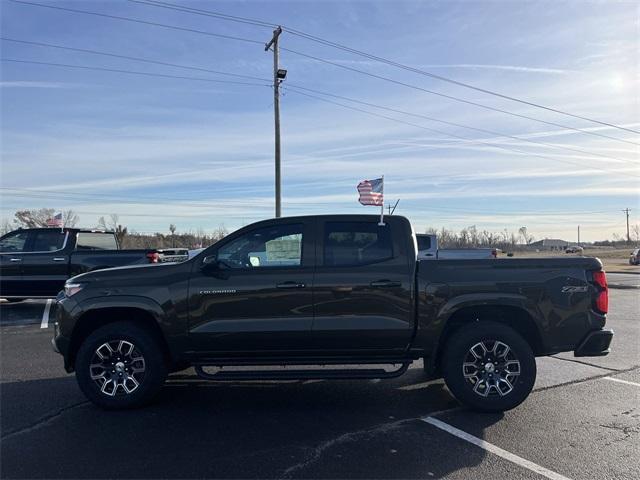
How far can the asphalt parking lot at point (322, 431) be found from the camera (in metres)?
3.91

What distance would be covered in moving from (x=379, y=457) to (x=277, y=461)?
0.81 metres

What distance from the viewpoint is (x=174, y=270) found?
5.34 meters

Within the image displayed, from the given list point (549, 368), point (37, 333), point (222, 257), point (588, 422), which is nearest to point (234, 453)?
point (222, 257)

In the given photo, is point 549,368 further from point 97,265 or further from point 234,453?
point 97,265

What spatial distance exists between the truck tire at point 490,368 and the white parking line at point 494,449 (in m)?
0.46

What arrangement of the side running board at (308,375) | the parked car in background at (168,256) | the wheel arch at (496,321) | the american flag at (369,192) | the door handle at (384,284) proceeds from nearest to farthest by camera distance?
the side running board at (308,375)
the door handle at (384,284)
the wheel arch at (496,321)
the parked car in background at (168,256)
the american flag at (369,192)

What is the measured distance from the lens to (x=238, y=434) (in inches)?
181

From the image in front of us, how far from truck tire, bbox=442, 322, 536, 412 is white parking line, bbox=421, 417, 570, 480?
1.51 feet

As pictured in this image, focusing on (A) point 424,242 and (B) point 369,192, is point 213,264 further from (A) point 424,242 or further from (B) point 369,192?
(B) point 369,192

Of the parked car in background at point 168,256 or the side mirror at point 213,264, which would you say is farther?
the parked car in background at point 168,256

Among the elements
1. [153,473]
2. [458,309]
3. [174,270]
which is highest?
[174,270]

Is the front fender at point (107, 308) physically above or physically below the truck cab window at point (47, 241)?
below

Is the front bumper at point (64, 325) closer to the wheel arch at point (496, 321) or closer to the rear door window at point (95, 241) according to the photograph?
the wheel arch at point (496, 321)

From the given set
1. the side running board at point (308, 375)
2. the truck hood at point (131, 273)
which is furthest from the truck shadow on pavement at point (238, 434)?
the truck hood at point (131, 273)
